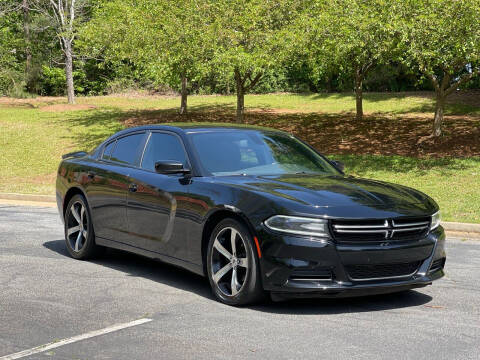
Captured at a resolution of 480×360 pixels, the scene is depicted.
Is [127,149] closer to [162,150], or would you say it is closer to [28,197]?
[162,150]

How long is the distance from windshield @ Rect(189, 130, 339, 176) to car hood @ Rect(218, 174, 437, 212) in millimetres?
265

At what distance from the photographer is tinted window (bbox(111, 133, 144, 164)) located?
8.30 meters

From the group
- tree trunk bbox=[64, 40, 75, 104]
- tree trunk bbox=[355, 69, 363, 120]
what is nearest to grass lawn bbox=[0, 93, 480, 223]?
tree trunk bbox=[355, 69, 363, 120]

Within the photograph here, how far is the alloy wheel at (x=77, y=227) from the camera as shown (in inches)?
352

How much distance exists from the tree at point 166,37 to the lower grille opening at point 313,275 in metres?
19.4

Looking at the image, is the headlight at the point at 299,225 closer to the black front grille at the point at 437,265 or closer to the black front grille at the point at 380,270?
the black front grille at the point at 380,270

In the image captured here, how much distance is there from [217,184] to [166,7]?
71.2 ft

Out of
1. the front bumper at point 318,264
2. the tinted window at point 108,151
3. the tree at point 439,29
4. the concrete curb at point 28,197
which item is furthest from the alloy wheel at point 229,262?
the tree at point 439,29

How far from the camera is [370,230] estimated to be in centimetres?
605

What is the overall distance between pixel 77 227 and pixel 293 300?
11.1 ft

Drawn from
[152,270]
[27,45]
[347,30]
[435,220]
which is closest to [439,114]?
[347,30]

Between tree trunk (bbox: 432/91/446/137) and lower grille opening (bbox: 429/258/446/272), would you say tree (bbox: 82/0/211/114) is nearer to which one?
tree trunk (bbox: 432/91/446/137)


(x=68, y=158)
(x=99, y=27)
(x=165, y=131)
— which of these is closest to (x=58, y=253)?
(x=68, y=158)

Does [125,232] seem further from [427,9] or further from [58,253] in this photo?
[427,9]
